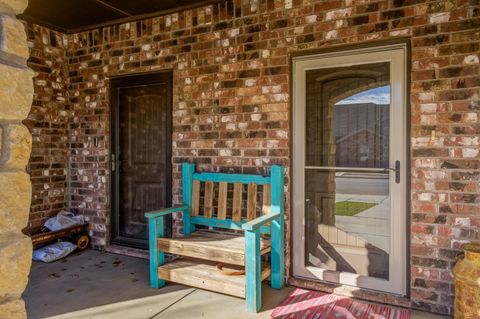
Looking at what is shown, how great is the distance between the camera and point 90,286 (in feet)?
10.3

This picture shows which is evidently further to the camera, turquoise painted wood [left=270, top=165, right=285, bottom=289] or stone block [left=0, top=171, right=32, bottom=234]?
turquoise painted wood [left=270, top=165, right=285, bottom=289]

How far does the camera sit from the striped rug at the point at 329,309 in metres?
2.57

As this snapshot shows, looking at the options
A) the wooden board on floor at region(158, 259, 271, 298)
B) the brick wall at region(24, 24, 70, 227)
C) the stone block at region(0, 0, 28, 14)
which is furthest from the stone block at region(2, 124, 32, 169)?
the brick wall at region(24, 24, 70, 227)

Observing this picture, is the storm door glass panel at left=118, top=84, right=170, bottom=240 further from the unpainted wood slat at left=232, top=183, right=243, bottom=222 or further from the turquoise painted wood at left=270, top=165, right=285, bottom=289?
the turquoise painted wood at left=270, top=165, right=285, bottom=289

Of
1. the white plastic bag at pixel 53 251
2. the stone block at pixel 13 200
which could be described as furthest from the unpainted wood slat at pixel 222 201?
the stone block at pixel 13 200

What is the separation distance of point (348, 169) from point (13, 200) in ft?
8.34

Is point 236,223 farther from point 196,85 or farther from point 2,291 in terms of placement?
point 2,291

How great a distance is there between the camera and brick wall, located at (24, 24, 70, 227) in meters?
4.07

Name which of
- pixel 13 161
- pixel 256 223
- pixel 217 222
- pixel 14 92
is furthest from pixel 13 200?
pixel 217 222

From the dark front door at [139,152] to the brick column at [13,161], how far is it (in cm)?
287

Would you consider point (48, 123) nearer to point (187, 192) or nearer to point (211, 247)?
point (187, 192)

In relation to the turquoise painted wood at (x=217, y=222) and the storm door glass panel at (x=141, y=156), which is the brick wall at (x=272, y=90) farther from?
the turquoise painted wood at (x=217, y=222)

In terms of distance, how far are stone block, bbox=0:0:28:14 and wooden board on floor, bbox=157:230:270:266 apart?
213cm

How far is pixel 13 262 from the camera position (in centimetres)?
89
